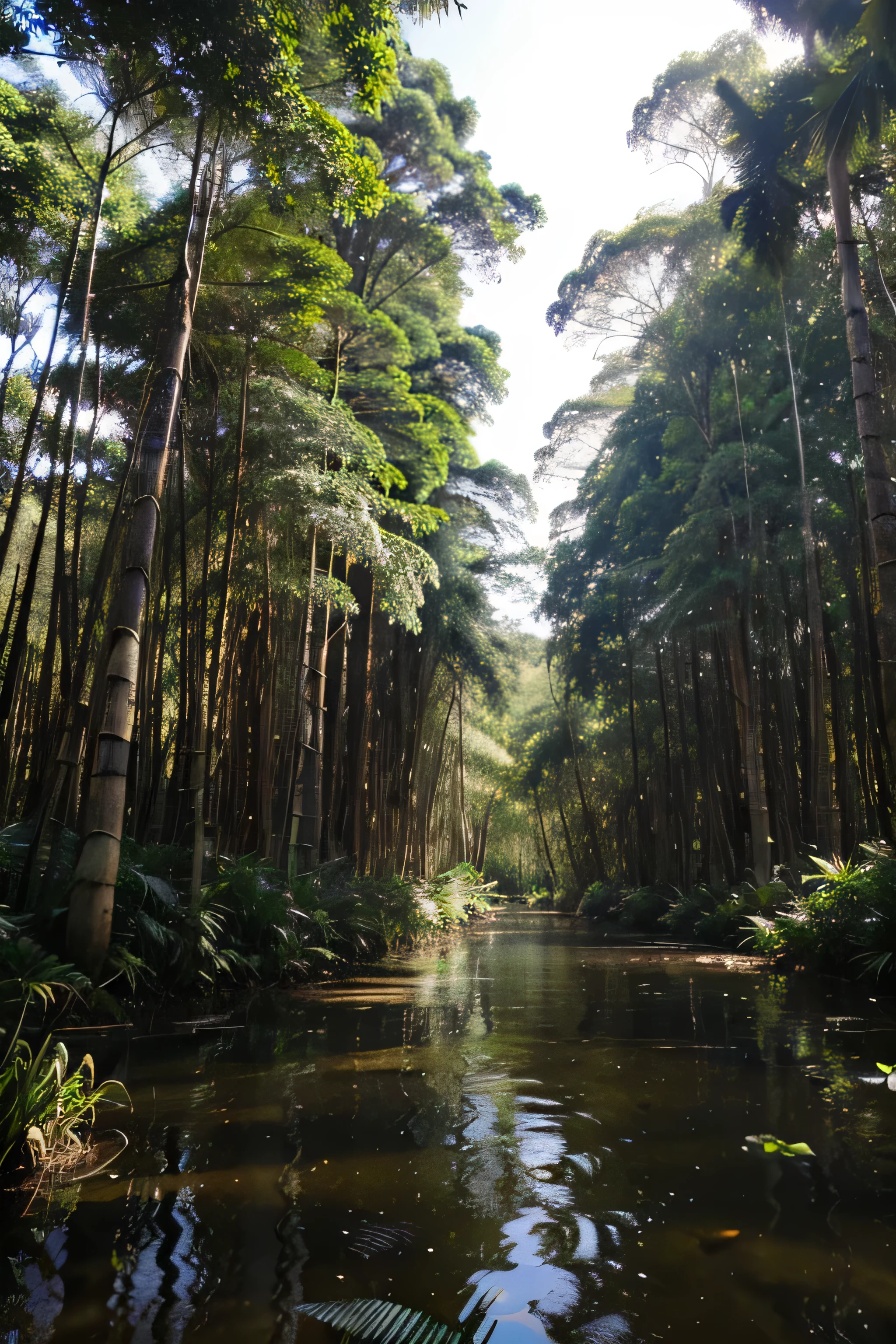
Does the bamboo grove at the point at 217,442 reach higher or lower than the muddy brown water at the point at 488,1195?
higher

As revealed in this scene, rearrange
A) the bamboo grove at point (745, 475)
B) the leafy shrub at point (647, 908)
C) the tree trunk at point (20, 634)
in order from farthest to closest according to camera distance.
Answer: the leafy shrub at point (647, 908), the bamboo grove at point (745, 475), the tree trunk at point (20, 634)

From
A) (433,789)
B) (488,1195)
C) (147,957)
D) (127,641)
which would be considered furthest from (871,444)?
(433,789)

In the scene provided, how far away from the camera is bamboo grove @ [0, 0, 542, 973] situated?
3.69 m

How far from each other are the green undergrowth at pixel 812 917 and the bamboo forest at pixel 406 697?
5 centimetres

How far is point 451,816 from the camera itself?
16.7 metres

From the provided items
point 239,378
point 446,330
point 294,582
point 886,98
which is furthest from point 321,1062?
point 446,330

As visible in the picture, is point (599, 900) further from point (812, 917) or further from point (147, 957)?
point (147, 957)

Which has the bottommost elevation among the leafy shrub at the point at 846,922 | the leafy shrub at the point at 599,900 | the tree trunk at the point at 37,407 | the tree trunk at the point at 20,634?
the leafy shrub at the point at 599,900

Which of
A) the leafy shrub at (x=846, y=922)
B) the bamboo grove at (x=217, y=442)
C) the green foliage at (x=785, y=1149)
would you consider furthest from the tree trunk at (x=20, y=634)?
the leafy shrub at (x=846, y=922)

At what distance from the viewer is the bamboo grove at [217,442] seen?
3.69 meters

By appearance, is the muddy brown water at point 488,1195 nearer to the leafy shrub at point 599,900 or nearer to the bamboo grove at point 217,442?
the bamboo grove at point 217,442

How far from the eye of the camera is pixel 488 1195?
5.67ft

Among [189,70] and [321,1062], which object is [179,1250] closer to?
[321,1062]

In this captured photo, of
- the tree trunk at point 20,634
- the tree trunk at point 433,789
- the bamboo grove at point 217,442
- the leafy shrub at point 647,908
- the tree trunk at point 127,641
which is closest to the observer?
the tree trunk at point 20,634
